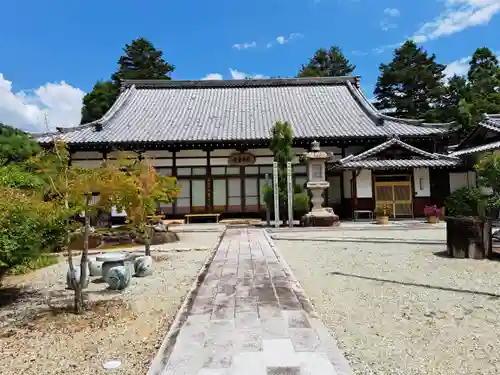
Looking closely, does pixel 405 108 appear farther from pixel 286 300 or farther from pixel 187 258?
pixel 286 300

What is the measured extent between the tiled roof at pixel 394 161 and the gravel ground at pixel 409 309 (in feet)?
28.8

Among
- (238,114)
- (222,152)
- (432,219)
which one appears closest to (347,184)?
(432,219)

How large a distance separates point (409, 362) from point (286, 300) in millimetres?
1648

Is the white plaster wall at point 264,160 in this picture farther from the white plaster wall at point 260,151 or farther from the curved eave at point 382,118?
the curved eave at point 382,118

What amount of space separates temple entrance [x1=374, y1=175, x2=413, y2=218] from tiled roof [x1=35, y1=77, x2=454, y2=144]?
2224mm

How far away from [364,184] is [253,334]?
14466mm

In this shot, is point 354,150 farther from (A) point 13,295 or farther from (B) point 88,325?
(B) point 88,325

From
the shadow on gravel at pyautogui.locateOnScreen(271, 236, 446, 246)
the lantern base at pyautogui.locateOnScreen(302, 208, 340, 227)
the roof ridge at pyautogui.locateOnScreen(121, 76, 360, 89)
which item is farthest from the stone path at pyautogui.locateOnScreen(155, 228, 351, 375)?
the roof ridge at pyautogui.locateOnScreen(121, 76, 360, 89)

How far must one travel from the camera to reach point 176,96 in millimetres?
23000

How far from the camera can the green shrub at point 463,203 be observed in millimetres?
13712

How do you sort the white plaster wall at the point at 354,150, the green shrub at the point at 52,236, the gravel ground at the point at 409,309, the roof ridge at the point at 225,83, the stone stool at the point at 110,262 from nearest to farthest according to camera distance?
the gravel ground at the point at 409,309 → the green shrub at the point at 52,236 → the stone stool at the point at 110,262 → the white plaster wall at the point at 354,150 → the roof ridge at the point at 225,83

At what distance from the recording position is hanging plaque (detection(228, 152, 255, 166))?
17.8m

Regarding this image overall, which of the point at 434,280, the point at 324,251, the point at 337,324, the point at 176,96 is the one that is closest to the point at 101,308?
the point at 337,324

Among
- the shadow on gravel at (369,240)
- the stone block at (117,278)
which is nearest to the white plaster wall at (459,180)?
the shadow on gravel at (369,240)
